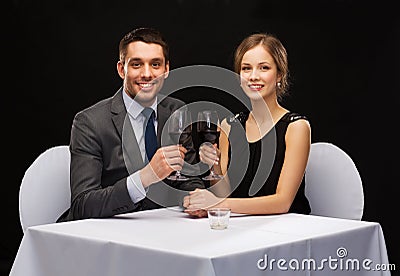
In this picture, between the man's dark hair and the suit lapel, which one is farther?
the man's dark hair

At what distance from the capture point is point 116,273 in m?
2.28

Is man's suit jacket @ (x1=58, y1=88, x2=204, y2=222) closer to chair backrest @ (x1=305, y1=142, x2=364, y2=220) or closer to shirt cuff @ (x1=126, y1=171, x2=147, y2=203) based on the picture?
shirt cuff @ (x1=126, y1=171, x2=147, y2=203)

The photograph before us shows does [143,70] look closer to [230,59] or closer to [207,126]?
[207,126]

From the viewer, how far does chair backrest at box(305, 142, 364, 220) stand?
10.6 ft

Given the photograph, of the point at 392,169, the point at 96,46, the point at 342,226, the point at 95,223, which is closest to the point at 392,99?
the point at 392,169

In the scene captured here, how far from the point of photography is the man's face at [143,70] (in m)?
3.19

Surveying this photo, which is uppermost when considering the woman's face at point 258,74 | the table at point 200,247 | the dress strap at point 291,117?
the woman's face at point 258,74

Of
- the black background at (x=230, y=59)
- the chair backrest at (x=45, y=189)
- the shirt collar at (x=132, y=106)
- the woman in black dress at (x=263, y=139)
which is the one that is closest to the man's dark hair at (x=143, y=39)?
the shirt collar at (x=132, y=106)

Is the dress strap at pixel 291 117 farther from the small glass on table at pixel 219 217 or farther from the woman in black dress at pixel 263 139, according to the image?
the small glass on table at pixel 219 217

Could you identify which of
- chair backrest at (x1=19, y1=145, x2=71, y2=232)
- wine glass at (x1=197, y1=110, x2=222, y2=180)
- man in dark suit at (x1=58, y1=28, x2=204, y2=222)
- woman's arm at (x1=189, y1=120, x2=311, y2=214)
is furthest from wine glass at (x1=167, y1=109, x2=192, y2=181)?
chair backrest at (x1=19, y1=145, x2=71, y2=232)

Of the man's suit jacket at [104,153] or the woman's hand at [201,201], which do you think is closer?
the woman's hand at [201,201]

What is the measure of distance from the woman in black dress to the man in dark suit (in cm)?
22

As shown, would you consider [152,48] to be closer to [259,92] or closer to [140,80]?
[140,80]

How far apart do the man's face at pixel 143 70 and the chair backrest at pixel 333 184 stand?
79 centimetres
